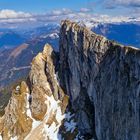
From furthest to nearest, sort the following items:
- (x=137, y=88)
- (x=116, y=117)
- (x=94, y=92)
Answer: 1. (x=94, y=92)
2. (x=116, y=117)
3. (x=137, y=88)

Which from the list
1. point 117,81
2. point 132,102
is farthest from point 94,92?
point 132,102

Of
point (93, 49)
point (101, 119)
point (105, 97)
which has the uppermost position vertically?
point (93, 49)

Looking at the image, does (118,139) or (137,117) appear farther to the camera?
(118,139)

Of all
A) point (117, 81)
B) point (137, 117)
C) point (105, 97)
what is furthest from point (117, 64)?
point (137, 117)

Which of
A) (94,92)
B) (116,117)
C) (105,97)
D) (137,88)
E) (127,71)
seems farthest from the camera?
(94,92)

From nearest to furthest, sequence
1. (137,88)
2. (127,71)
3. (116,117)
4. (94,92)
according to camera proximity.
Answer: (137,88), (127,71), (116,117), (94,92)

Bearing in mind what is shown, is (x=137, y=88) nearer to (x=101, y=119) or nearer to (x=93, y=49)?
(x=101, y=119)

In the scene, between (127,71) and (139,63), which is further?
(127,71)

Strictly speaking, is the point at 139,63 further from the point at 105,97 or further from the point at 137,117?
the point at 105,97

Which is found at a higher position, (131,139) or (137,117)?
(137,117)
